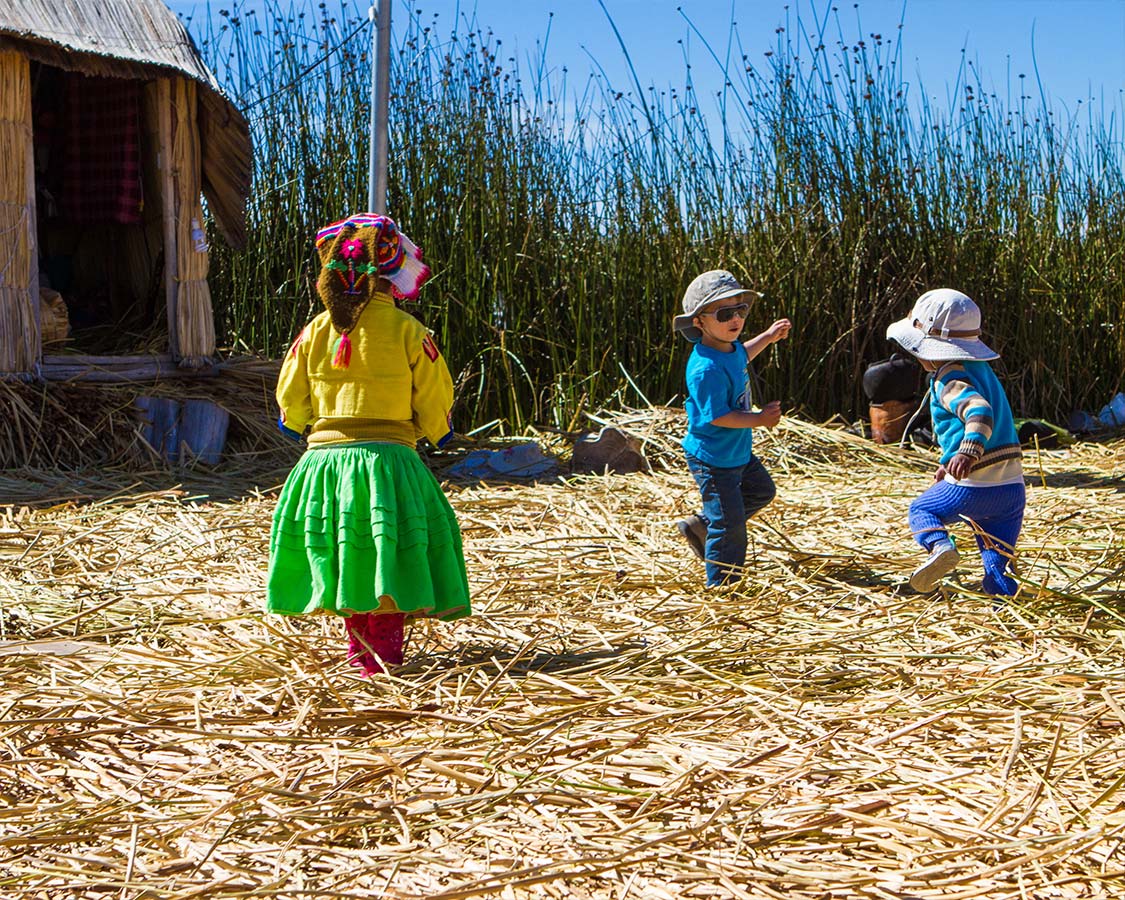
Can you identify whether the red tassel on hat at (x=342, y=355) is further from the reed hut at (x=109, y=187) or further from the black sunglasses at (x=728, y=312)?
the reed hut at (x=109, y=187)

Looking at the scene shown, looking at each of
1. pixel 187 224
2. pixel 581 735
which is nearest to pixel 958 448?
pixel 581 735

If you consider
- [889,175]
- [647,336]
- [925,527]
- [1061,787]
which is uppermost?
[889,175]

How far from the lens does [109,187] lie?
6.62 meters

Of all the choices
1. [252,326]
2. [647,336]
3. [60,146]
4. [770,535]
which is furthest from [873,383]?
[60,146]

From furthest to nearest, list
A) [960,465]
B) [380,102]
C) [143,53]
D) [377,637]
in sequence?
1. [143,53]
2. [380,102]
3. [960,465]
4. [377,637]

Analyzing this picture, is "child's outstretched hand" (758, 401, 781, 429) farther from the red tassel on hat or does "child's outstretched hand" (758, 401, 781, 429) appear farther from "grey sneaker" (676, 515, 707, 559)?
the red tassel on hat

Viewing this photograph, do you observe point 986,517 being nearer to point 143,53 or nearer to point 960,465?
point 960,465

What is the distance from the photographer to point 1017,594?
3293 mm

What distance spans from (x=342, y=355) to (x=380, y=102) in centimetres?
259

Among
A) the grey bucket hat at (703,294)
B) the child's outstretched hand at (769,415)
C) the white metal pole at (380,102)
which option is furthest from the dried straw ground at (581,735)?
the white metal pole at (380,102)

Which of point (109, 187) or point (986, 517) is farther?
point (109, 187)

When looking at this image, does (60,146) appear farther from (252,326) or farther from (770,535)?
(770,535)

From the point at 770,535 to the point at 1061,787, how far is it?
91.2 inches

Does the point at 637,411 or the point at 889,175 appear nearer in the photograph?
the point at 637,411
